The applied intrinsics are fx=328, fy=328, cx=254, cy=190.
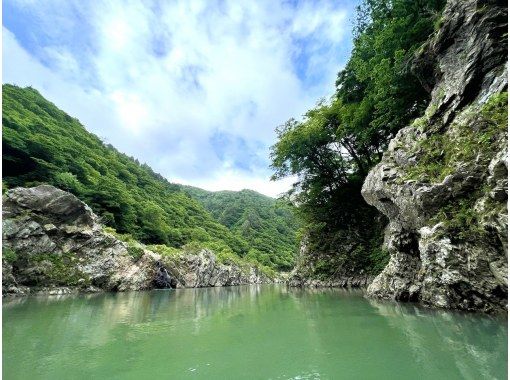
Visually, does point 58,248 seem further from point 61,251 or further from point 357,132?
point 357,132

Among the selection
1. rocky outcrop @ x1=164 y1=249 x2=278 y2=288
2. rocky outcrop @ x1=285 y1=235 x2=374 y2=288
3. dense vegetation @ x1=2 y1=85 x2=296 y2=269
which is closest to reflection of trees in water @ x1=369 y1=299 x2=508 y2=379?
rocky outcrop @ x1=285 y1=235 x2=374 y2=288

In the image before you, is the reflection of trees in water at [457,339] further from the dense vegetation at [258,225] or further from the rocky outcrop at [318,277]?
the dense vegetation at [258,225]

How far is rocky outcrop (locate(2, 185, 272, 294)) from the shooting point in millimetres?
23062

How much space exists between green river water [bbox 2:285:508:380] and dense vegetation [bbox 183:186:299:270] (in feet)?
262

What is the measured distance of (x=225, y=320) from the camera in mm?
12750

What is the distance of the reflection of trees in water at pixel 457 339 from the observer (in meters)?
5.93

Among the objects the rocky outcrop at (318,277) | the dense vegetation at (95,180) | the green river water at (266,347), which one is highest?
the dense vegetation at (95,180)

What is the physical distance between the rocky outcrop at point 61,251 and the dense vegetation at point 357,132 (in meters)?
16.7

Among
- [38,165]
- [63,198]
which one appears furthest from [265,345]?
[38,165]

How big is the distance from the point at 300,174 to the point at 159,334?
2129 centimetres

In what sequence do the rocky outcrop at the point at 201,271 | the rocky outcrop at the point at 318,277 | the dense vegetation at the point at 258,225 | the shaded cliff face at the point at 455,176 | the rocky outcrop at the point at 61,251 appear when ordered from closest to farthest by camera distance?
the shaded cliff face at the point at 455,176 → the rocky outcrop at the point at 61,251 → the rocky outcrop at the point at 318,277 → the rocky outcrop at the point at 201,271 → the dense vegetation at the point at 258,225

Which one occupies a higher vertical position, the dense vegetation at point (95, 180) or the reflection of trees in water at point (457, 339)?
the dense vegetation at point (95, 180)

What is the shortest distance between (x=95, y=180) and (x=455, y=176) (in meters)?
46.5

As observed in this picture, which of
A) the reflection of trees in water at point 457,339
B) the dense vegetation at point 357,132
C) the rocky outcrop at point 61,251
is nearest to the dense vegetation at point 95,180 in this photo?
the rocky outcrop at point 61,251
